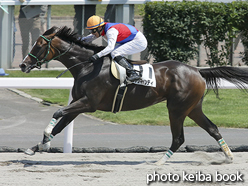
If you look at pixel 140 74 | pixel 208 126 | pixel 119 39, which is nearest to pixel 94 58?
pixel 119 39

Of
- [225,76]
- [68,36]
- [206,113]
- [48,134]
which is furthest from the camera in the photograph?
[206,113]

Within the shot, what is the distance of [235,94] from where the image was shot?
11.0 metres

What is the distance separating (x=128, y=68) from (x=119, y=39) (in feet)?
1.53

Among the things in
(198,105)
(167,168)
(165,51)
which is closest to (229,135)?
(198,105)

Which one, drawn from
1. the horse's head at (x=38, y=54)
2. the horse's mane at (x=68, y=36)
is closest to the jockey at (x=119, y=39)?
the horse's mane at (x=68, y=36)

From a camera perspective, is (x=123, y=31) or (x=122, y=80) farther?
(x=123, y=31)

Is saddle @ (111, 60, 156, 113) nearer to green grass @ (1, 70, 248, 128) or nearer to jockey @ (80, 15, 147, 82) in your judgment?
jockey @ (80, 15, 147, 82)

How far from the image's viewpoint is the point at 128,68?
207 inches

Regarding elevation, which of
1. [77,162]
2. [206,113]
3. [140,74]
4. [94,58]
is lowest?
[206,113]

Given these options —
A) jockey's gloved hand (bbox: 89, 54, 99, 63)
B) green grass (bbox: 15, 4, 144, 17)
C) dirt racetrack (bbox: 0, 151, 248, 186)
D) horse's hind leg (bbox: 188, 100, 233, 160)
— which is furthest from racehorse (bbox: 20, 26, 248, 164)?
green grass (bbox: 15, 4, 144, 17)

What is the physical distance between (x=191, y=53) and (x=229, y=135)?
17.2 ft

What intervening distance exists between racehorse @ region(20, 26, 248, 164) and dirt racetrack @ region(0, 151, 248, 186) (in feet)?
0.85

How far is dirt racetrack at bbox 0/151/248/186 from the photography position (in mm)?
4465

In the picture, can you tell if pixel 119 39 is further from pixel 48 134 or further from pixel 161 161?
pixel 161 161
